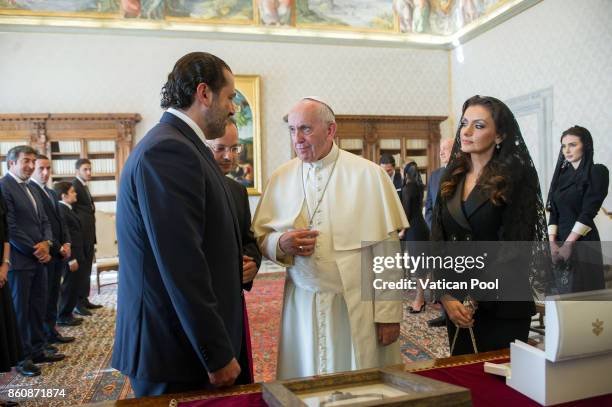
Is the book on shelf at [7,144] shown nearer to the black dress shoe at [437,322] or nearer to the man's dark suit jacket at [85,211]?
the man's dark suit jacket at [85,211]

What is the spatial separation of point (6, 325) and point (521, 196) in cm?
383

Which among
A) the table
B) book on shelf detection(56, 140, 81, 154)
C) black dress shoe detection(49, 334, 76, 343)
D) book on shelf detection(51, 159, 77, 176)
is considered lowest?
black dress shoe detection(49, 334, 76, 343)

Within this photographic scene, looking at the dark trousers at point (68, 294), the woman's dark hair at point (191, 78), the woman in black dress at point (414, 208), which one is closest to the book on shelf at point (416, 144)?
the woman in black dress at point (414, 208)

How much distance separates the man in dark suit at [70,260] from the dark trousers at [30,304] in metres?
1.11

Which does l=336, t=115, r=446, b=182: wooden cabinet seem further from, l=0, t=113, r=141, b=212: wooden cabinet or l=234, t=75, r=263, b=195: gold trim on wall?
l=0, t=113, r=141, b=212: wooden cabinet

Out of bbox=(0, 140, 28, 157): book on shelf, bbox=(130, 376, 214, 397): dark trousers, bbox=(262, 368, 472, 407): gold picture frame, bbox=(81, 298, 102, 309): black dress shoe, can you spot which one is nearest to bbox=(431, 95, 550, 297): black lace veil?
bbox=(262, 368, 472, 407): gold picture frame

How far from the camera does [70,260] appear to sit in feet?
20.1

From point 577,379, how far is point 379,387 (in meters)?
0.54

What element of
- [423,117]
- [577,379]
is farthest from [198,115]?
[423,117]

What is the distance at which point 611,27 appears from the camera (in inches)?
295

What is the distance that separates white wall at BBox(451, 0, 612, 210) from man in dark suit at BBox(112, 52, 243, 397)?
746cm

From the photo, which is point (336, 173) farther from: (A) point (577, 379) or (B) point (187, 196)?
(A) point (577, 379)

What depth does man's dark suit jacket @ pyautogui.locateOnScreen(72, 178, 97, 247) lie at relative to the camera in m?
6.71

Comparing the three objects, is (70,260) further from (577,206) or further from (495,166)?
(577,206)
